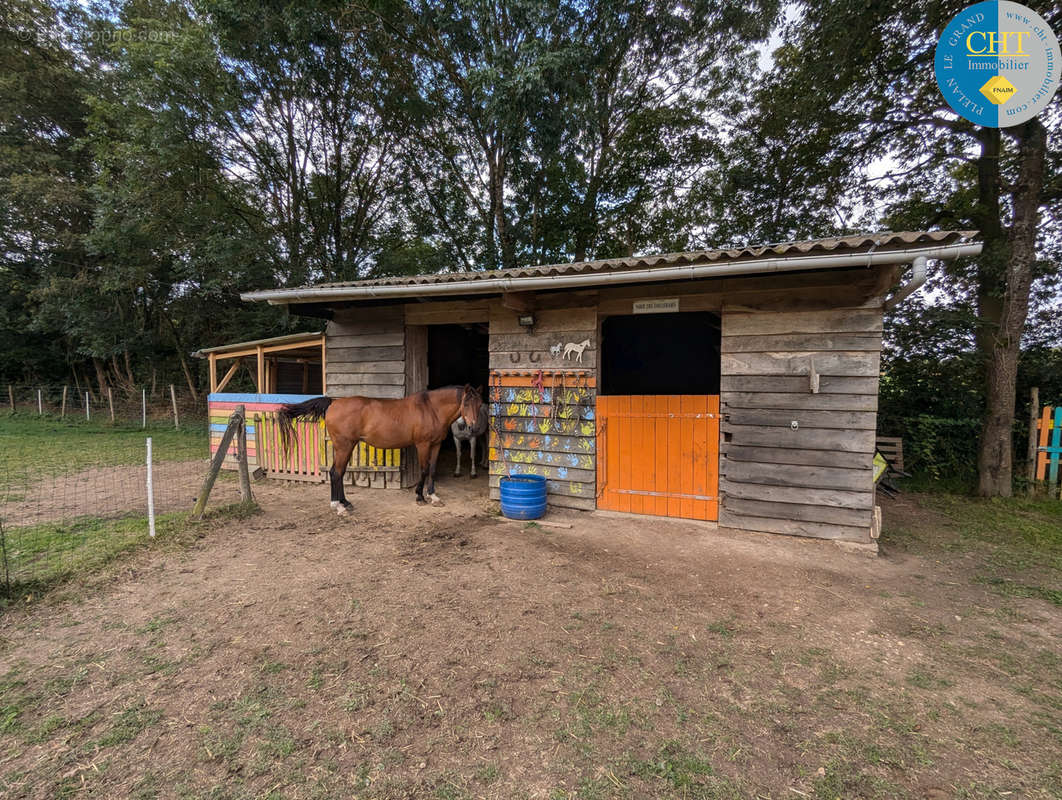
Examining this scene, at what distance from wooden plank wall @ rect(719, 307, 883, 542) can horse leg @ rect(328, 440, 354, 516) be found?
4121 mm

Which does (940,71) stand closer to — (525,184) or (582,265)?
(582,265)

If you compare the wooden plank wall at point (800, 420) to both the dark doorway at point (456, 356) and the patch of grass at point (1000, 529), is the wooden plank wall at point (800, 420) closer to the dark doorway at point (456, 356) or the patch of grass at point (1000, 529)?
the patch of grass at point (1000, 529)

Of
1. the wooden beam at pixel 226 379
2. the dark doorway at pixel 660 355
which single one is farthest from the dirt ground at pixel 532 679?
the dark doorway at pixel 660 355

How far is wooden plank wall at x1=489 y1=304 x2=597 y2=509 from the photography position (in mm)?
4762

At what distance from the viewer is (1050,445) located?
212 inches

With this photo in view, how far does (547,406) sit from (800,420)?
99.3 inches

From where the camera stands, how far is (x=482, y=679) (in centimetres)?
210

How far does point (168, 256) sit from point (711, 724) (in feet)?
49.6

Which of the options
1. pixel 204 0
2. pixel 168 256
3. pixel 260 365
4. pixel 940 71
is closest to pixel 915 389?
pixel 940 71

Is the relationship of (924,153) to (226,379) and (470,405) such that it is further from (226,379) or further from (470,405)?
(226,379)

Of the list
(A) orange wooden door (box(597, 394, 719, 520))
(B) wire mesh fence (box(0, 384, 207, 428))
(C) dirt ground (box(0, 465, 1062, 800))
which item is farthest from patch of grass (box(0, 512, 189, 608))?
(B) wire mesh fence (box(0, 384, 207, 428))

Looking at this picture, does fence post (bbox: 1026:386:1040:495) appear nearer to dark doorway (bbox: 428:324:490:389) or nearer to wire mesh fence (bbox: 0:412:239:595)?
dark doorway (bbox: 428:324:490:389)

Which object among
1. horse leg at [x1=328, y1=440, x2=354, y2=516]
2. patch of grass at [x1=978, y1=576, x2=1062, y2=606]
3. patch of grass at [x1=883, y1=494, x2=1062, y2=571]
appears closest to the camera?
patch of grass at [x1=978, y1=576, x2=1062, y2=606]

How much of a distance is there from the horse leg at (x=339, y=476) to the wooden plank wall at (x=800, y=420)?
412cm
